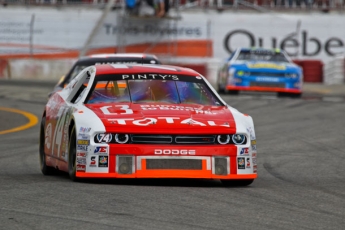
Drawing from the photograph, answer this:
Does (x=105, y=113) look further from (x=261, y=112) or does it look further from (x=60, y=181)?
(x=261, y=112)

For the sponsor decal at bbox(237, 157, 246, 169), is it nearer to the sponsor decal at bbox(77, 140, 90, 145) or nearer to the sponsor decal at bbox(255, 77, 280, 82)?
the sponsor decal at bbox(77, 140, 90, 145)

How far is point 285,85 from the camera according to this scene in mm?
25016

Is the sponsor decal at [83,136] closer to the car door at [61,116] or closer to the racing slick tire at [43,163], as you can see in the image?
the car door at [61,116]

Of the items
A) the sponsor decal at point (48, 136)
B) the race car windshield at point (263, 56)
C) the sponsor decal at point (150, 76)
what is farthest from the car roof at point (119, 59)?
the race car windshield at point (263, 56)

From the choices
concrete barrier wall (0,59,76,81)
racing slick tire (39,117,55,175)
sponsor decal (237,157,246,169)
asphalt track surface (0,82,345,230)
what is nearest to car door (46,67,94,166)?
racing slick tire (39,117,55,175)

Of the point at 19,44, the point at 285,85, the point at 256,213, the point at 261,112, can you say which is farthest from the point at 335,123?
the point at 19,44

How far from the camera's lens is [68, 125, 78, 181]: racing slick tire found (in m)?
8.67

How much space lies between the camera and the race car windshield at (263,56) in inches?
1017

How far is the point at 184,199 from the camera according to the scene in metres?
7.54

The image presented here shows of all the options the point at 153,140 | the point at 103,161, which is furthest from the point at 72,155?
the point at 153,140

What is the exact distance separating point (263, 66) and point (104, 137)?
17.0m

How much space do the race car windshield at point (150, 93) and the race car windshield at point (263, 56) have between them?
16.3 metres

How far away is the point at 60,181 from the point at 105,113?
0.69 metres

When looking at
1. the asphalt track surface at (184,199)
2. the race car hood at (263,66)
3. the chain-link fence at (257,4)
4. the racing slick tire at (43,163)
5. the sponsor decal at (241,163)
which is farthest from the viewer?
the chain-link fence at (257,4)
